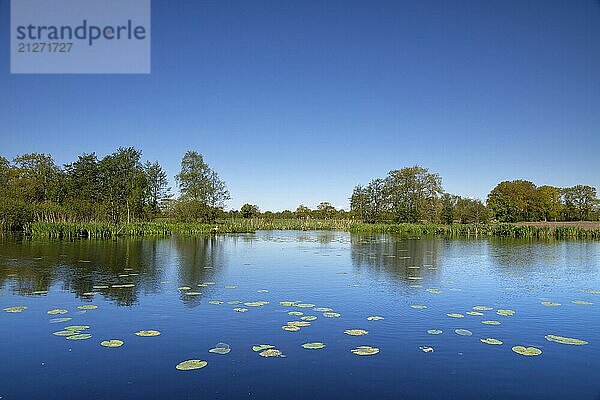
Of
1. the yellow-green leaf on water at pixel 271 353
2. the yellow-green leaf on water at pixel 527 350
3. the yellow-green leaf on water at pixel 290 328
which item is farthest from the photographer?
the yellow-green leaf on water at pixel 290 328

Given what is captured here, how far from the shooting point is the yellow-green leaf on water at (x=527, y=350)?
7.14 metres

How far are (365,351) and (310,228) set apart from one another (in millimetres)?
57537

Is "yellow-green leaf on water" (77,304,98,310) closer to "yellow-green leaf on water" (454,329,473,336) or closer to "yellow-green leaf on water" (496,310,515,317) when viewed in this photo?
"yellow-green leaf on water" (454,329,473,336)

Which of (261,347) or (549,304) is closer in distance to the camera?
(261,347)

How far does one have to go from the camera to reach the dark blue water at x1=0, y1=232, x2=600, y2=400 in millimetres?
5797

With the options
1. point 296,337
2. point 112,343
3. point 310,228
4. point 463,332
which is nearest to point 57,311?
point 112,343

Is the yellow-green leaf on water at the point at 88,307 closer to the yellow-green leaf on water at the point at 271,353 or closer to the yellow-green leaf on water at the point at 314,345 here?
the yellow-green leaf on water at the point at 271,353

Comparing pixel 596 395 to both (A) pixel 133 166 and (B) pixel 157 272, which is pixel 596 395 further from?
(A) pixel 133 166

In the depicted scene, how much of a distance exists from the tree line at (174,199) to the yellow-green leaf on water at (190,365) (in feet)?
120

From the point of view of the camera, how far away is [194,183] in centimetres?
5031

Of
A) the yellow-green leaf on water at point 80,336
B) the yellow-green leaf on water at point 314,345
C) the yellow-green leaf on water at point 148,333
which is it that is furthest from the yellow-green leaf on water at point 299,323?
the yellow-green leaf on water at point 80,336

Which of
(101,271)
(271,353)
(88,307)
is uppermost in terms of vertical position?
(101,271)

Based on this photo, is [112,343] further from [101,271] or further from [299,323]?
[101,271]

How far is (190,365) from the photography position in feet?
21.0
